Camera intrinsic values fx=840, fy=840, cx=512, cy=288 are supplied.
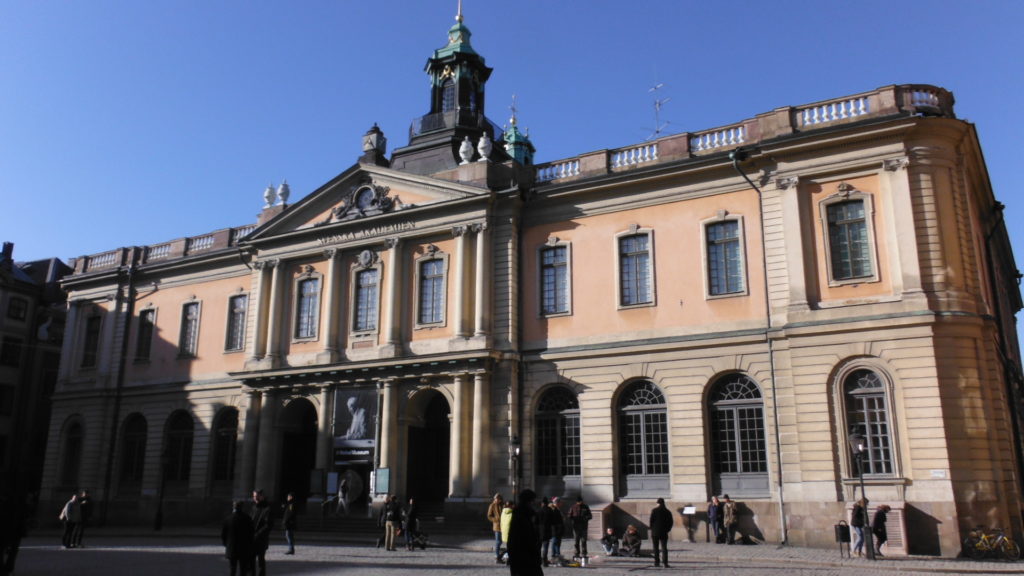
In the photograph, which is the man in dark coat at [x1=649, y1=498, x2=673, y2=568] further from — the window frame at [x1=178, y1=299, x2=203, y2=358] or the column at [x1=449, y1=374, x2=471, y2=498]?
the window frame at [x1=178, y1=299, x2=203, y2=358]

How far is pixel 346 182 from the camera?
31109 millimetres

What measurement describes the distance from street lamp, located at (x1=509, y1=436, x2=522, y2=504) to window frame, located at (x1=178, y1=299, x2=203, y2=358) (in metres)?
16.1

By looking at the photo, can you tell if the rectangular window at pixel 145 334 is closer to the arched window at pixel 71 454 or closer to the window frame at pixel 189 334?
the window frame at pixel 189 334

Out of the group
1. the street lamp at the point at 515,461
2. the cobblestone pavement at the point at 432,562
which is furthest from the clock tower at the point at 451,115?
the cobblestone pavement at the point at 432,562

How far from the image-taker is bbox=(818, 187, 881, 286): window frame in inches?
872

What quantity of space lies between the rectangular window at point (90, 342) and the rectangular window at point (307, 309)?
41.2 ft

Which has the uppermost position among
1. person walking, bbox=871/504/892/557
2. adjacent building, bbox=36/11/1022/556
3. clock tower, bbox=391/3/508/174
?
clock tower, bbox=391/3/508/174

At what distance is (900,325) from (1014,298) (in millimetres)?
19267

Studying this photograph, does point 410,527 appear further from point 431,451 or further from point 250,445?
point 250,445

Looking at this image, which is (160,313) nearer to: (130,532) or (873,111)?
(130,532)

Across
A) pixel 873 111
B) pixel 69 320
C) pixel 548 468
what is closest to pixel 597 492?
pixel 548 468

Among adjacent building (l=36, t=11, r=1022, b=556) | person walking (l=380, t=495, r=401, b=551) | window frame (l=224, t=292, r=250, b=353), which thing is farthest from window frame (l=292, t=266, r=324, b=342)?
person walking (l=380, t=495, r=401, b=551)

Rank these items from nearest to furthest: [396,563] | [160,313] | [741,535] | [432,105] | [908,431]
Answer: [396,563] < [908,431] < [741,535] < [432,105] < [160,313]

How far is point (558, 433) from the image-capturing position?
26.2 m
